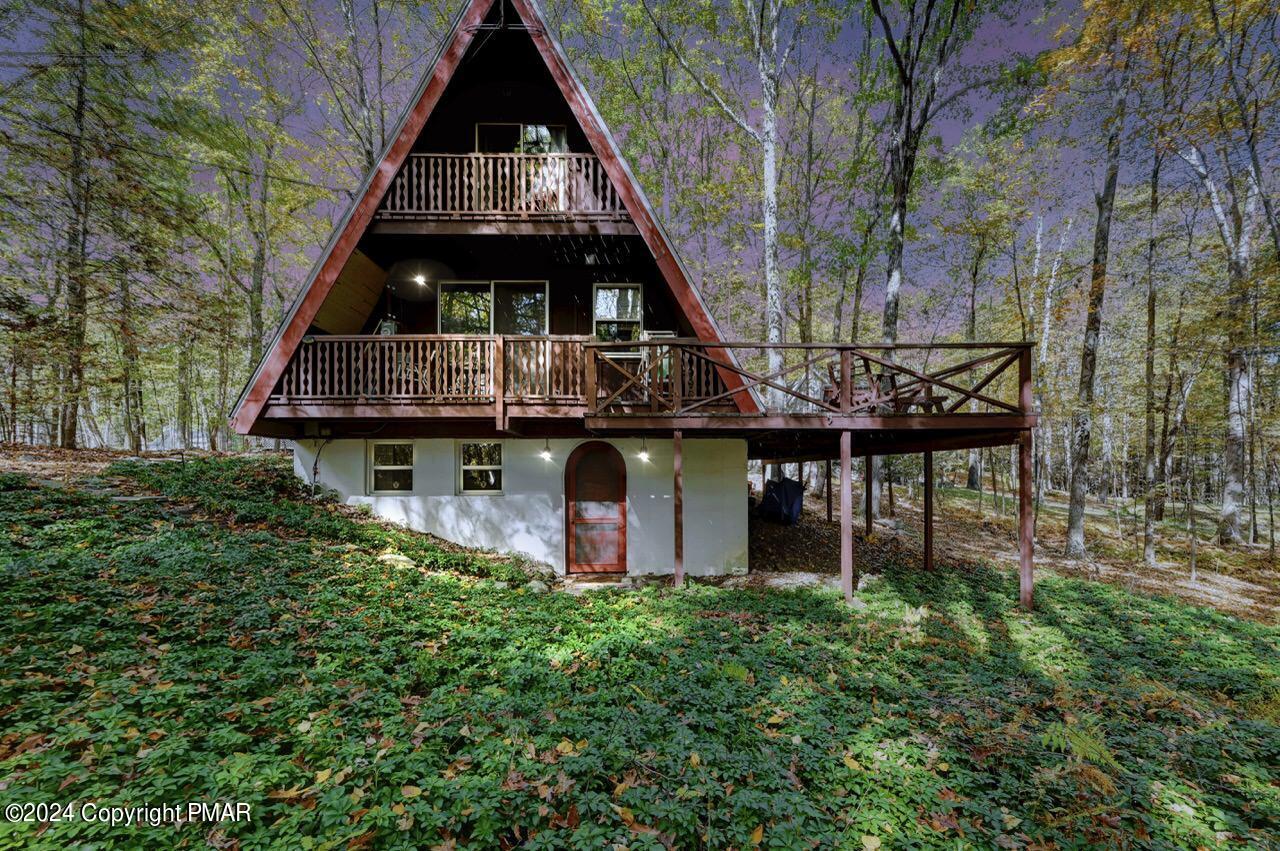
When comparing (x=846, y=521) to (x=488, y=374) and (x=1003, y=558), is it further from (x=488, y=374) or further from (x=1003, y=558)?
(x=1003, y=558)

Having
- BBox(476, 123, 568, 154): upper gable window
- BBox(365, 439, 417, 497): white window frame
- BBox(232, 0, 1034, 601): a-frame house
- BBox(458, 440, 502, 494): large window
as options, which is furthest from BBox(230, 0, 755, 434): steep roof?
BBox(458, 440, 502, 494): large window

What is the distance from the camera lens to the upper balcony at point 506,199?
352 inches

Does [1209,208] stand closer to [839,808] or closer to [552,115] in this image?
[552,115]

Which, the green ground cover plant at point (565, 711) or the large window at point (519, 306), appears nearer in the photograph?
the green ground cover plant at point (565, 711)

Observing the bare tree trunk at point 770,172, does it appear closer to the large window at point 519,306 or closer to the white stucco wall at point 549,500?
the white stucco wall at point 549,500

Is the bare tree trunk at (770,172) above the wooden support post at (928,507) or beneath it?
above

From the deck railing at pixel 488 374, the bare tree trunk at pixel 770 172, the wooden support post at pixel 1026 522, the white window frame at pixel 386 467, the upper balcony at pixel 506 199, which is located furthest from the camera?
the bare tree trunk at pixel 770 172

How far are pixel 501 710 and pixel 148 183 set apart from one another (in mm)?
14289

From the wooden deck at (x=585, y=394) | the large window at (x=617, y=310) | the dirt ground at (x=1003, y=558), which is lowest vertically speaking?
the dirt ground at (x=1003, y=558)

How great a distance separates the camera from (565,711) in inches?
158

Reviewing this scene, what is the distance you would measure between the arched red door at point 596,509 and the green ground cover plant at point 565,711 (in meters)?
2.48

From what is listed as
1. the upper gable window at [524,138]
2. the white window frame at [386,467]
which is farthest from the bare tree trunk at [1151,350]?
the white window frame at [386,467]

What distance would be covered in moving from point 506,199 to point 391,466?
5.92 m

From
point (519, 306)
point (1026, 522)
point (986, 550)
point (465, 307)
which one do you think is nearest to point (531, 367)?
point (519, 306)
